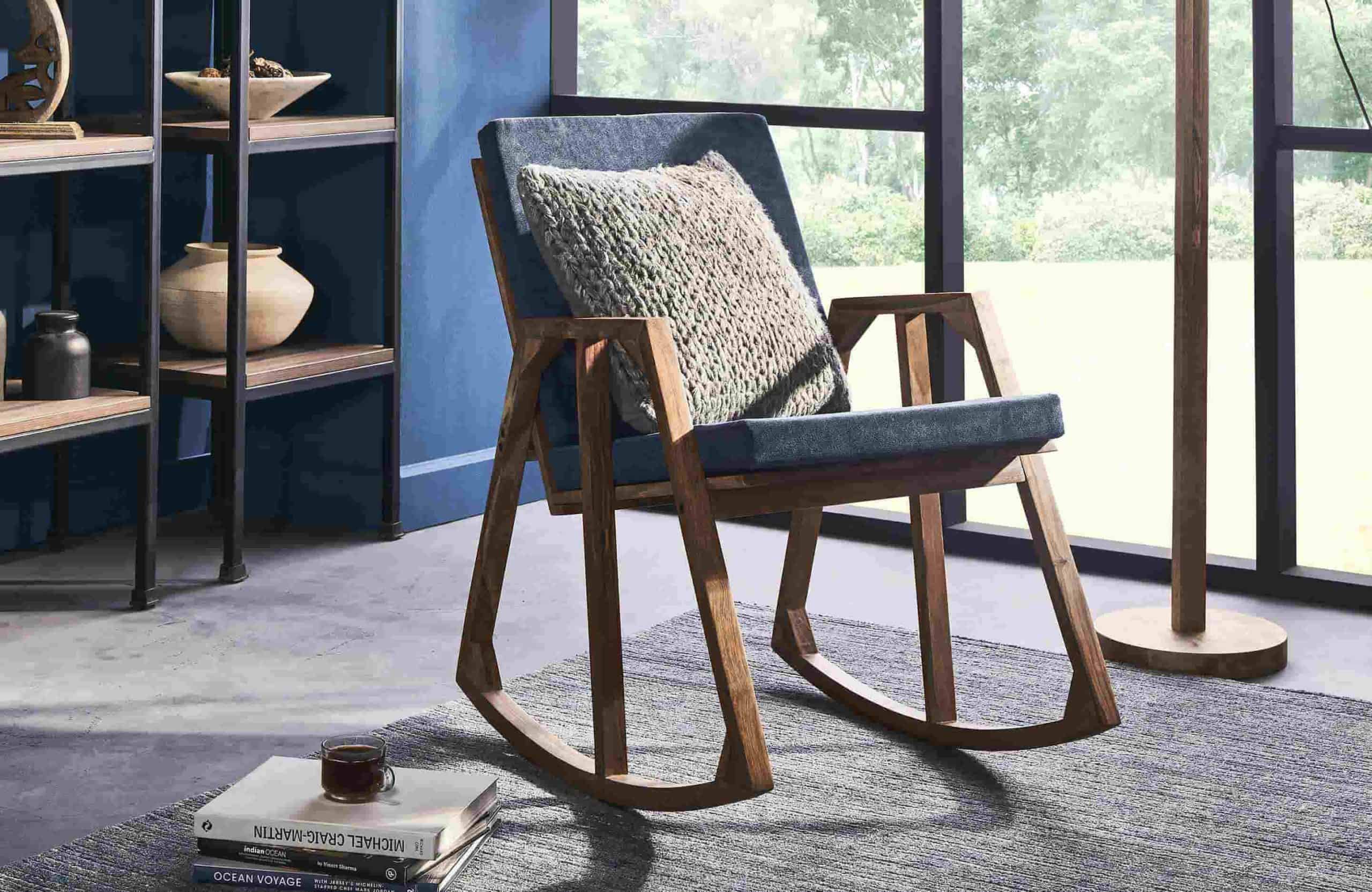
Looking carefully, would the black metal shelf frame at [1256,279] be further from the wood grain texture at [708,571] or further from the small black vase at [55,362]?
the wood grain texture at [708,571]

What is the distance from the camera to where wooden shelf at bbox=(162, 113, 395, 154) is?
3256 millimetres

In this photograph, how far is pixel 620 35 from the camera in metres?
4.53

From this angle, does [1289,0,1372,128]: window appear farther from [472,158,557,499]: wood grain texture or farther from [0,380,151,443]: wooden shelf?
[0,380,151,443]: wooden shelf

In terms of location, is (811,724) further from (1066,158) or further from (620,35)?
(1066,158)

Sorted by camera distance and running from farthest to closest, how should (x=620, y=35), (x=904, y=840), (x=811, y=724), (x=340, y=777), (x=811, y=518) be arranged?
1. (x=620, y=35)
2. (x=811, y=518)
3. (x=811, y=724)
4. (x=904, y=840)
5. (x=340, y=777)

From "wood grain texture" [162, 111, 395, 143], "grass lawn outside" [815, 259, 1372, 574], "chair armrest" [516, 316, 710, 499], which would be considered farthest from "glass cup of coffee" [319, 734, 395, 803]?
"grass lawn outside" [815, 259, 1372, 574]

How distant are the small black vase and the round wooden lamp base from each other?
6.33 ft

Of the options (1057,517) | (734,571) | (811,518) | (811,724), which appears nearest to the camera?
(1057,517)

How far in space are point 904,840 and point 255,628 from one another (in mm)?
1406

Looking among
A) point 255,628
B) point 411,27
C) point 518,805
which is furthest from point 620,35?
point 518,805

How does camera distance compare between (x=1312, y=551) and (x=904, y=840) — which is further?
(x=1312, y=551)

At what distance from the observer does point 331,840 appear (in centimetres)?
186

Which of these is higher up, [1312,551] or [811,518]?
[811,518]

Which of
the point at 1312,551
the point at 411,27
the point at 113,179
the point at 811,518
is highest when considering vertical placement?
the point at 411,27
